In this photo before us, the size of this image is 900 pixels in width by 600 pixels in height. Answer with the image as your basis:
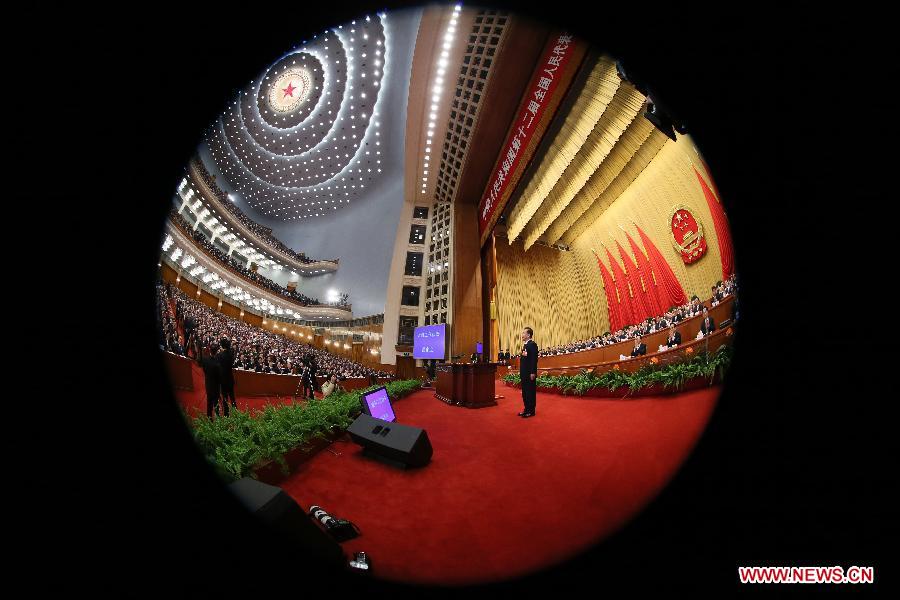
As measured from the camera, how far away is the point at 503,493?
1.39 metres

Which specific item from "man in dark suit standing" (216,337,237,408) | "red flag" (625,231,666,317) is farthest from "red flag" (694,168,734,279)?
"man in dark suit standing" (216,337,237,408)

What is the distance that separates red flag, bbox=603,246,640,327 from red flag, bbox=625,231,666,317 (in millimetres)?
340

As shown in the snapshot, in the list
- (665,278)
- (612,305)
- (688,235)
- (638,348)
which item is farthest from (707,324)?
(612,305)

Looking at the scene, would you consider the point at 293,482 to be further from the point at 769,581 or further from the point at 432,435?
the point at 769,581

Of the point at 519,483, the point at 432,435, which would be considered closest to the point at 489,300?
the point at 432,435

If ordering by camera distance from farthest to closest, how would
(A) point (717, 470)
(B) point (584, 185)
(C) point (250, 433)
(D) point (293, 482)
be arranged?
(B) point (584, 185), (C) point (250, 433), (D) point (293, 482), (A) point (717, 470)

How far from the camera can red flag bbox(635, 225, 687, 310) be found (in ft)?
5.46

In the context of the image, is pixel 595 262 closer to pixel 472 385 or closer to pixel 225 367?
pixel 472 385

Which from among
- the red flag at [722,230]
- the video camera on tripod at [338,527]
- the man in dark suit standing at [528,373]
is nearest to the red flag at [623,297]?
the man in dark suit standing at [528,373]

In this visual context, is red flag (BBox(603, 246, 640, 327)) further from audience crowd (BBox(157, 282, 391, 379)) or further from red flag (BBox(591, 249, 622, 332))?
audience crowd (BBox(157, 282, 391, 379))

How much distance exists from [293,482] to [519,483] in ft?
4.41

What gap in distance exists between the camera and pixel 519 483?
1483 millimetres

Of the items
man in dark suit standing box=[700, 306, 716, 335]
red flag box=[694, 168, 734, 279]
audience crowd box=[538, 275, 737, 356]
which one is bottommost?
man in dark suit standing box=[700, 306, 716, 335]

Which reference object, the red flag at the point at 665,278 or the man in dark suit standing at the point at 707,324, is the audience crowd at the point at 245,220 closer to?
the man in dark suit standing at the point at 707,324
